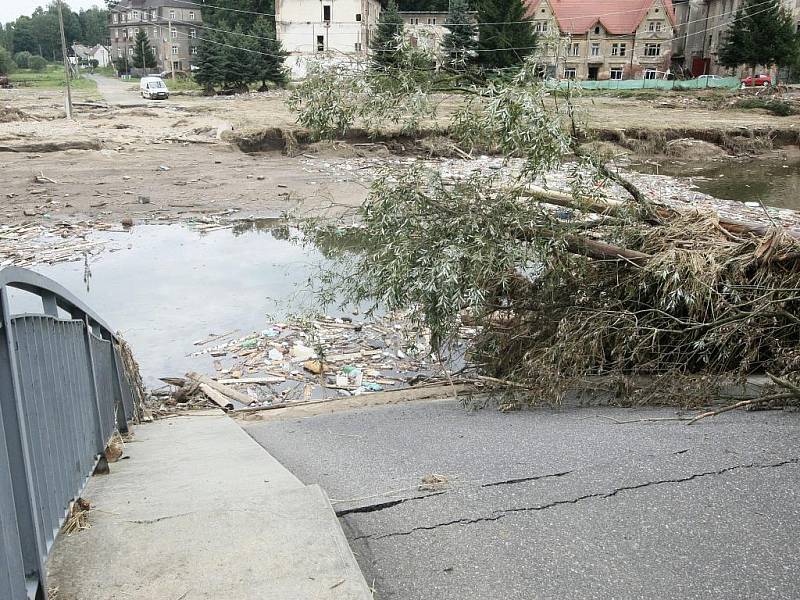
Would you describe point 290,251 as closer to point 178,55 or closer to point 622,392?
point 622,392

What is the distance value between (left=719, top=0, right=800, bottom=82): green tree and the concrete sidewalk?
177ft

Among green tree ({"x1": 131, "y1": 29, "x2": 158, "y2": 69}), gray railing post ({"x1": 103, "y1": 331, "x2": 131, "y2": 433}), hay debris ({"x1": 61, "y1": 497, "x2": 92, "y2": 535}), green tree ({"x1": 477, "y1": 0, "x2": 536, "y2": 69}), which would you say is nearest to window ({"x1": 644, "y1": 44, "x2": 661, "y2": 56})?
green tree ({"x1": 477, "y1": 0, "x2": 536, "y2": 69})

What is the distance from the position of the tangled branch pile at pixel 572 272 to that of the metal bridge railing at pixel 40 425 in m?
3.57

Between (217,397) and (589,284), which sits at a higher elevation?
(589,284)

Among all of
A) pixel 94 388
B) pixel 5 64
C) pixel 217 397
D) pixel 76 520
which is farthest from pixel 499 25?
pixel 5 64

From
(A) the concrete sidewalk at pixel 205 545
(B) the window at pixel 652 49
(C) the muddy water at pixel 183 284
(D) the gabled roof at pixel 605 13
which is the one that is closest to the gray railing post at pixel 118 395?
(A) the concrete sidewalk at pixel 205 545

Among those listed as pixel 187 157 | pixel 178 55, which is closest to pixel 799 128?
pixel 187 157

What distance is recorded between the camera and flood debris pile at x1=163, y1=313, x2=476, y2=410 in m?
8.98

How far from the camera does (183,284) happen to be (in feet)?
45.7

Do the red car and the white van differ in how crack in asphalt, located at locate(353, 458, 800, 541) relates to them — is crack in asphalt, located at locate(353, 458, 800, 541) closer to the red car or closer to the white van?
the white van

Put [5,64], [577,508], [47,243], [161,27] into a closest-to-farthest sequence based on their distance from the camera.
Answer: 1. [577,508]
2. [47,243]
3. [5,64]
4. [161,27]

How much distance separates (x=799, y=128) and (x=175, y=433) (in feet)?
124

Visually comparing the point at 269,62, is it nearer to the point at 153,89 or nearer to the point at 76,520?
the point at 153,89

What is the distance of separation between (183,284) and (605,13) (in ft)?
194
